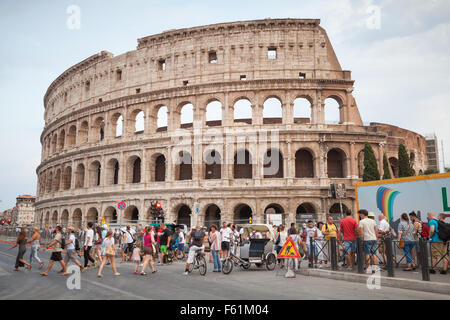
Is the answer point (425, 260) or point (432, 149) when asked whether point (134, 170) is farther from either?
point (432, 149)

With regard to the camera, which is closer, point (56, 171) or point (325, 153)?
point (325, 153)

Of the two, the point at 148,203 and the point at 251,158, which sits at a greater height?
the point at 251,158

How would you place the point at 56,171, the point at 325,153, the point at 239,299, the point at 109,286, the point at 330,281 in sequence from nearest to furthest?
A: the point at 239,299
the point at 109,286
the point at 330,281
the point at 325,153
the point at 56,171

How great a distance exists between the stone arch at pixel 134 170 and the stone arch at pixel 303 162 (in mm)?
13662

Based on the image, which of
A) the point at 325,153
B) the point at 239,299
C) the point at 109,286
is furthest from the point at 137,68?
the point at 239,299

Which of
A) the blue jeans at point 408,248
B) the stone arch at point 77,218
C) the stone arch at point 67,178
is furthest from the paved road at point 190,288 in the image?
the stone arch at point 67,178

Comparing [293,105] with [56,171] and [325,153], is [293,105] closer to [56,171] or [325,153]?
[325,153]

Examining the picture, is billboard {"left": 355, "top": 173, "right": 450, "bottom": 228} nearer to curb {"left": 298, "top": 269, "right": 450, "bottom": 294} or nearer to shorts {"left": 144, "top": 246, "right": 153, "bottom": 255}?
curb {"left": 298, "top": 269, "right": 450, "bottom": 294}

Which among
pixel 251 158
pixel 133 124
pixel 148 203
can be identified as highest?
pixel 133 124

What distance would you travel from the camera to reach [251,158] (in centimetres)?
2780

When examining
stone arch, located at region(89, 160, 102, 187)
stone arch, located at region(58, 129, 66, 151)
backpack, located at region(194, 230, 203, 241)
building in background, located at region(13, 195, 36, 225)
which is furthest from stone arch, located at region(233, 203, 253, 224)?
building in background, located at region(13, 195, 36, 225)

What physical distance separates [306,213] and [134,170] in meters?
15.8
